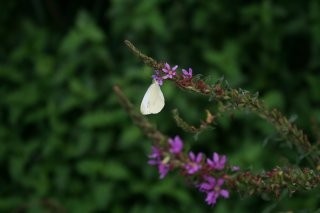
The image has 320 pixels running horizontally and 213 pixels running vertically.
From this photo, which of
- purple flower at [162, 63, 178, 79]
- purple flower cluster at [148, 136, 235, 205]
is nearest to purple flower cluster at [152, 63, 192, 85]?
purple flower at [162, 63, 178, 79]

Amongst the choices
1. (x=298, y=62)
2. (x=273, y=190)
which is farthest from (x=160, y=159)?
(x=298, y=62)

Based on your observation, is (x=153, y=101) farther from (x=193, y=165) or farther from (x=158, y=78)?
(x=193, y=165)

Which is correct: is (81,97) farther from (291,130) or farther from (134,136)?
(291,130)

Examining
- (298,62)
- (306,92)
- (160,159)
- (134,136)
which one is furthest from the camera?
(298,62)

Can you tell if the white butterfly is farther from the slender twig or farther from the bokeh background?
the bokeh background

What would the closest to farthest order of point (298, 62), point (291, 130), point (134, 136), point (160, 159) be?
point (160, 159), point (291, 130), point (134, 136), point (298, 62)

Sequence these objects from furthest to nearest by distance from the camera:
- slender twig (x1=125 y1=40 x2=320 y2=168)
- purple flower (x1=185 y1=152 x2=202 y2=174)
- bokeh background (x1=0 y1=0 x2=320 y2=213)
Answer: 1. bokeh background (x1=0 y1=0 x2=320 y2=213)
2. slender twig (x1=125 y1=40 x2=320 y2=168)
3. purple flower (x1=185 y1=152 x2=202 y2=174)

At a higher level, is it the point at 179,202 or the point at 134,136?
the point at 134,136

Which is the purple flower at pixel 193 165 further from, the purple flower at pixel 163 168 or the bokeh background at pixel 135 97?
the bokeh background at pixel 135 97
